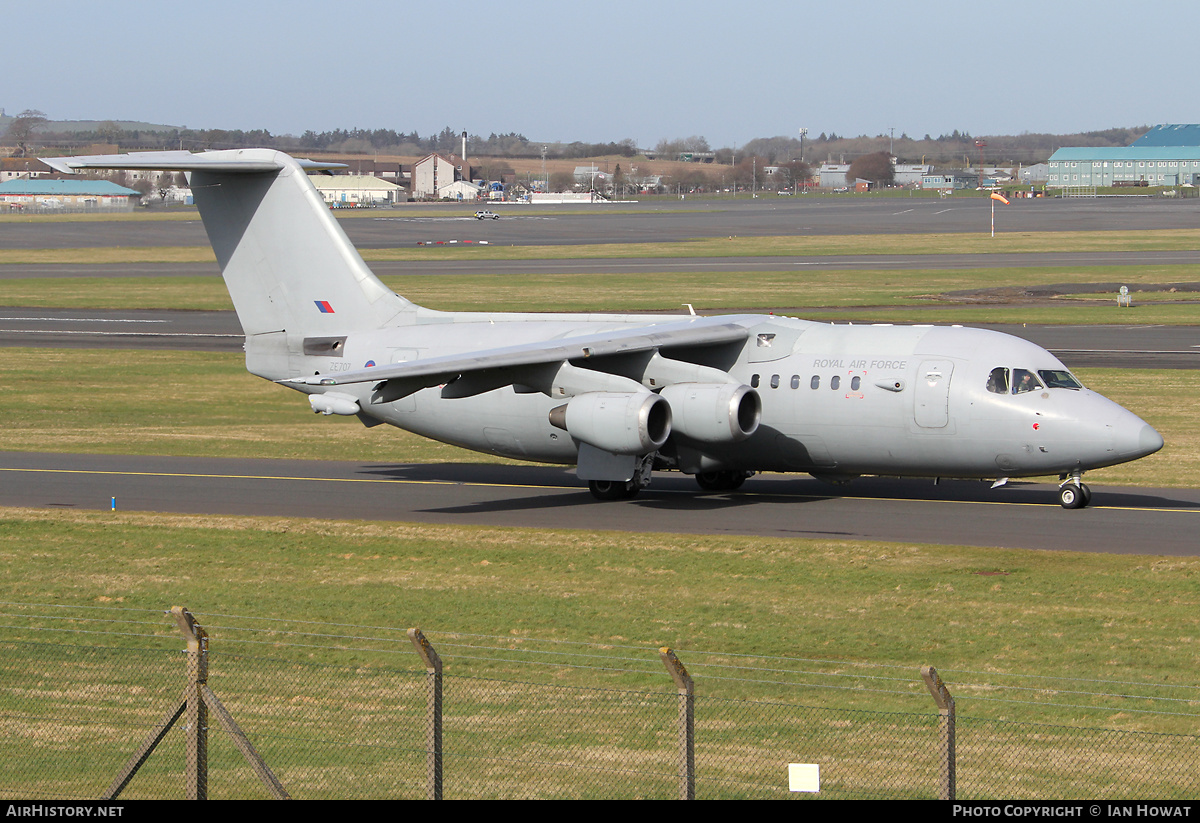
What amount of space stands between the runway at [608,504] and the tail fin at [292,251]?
340 centimetres

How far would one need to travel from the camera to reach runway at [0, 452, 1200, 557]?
24.5m

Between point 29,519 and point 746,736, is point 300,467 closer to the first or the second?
point 29,519

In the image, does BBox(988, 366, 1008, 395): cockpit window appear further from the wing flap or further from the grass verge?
the wing flap

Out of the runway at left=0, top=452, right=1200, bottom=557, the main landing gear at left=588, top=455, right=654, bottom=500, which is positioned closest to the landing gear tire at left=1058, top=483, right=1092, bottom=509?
the runway at left=0, top=452, right=1200, bottom=557

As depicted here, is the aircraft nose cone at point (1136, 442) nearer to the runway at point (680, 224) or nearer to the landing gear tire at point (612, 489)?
the landing gear tire at point (612, 489)

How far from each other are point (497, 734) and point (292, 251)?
60.7ft

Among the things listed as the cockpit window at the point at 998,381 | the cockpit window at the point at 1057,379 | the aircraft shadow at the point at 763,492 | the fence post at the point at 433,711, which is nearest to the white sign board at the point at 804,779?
the fence post at the point at 433,711

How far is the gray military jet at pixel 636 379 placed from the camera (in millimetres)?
25500

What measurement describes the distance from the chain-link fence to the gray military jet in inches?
344

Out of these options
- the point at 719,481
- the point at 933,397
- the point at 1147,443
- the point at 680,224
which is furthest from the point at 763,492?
the point at 680,224

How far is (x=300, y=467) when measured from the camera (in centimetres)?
3183

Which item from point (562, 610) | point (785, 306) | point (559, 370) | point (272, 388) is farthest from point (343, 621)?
point (785, 306)

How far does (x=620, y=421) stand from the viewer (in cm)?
2597

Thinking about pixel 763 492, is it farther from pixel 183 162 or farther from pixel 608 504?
pixel 183 162
